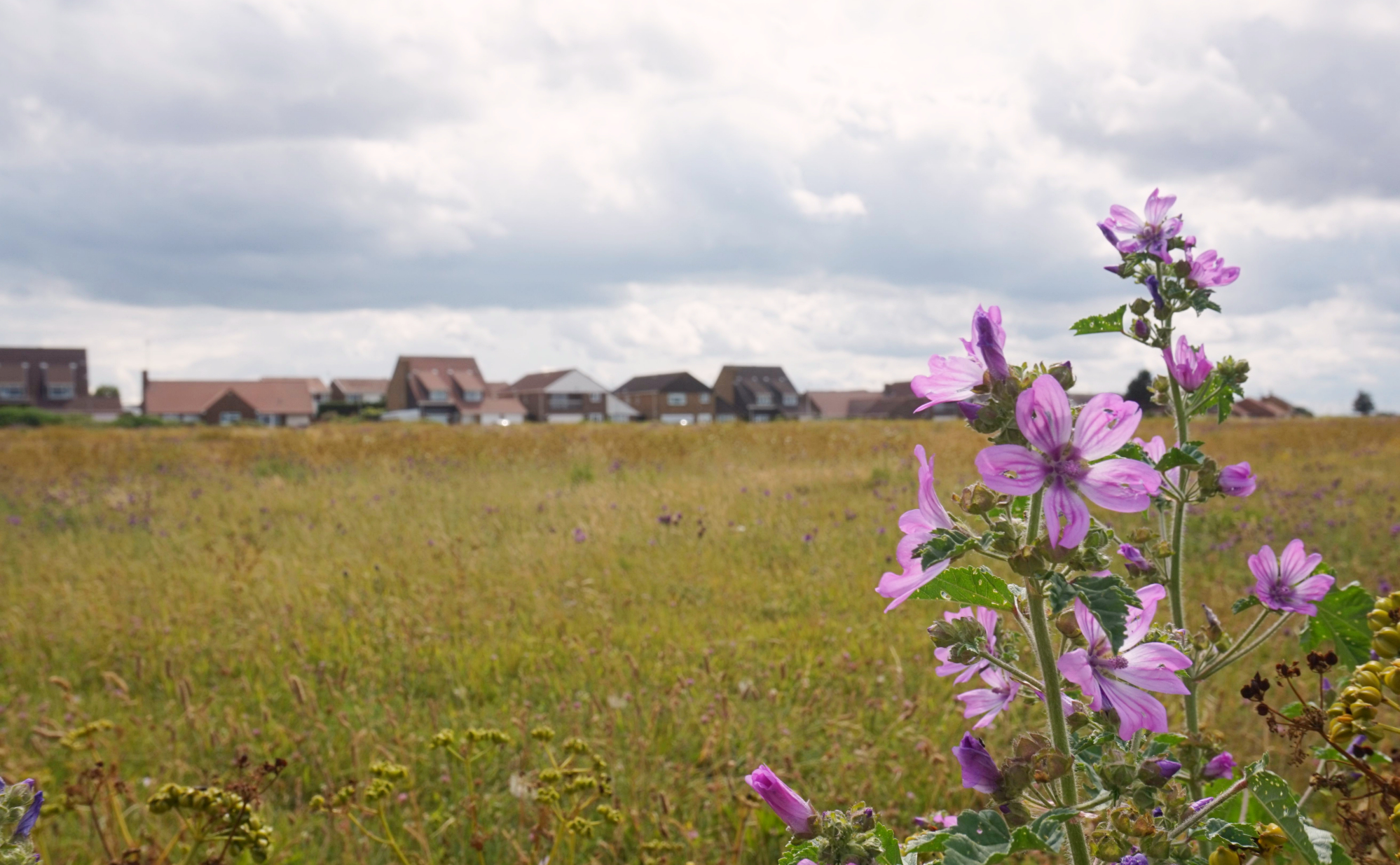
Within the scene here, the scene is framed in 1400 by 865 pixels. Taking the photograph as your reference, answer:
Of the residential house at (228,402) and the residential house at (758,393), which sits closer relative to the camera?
the residential house at (228,402)

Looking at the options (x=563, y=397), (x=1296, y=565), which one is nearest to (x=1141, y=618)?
(x=1296, y=565)

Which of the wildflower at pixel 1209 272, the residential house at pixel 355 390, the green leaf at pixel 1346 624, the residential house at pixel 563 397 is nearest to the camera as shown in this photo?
the green leaf at pixel 1346 624

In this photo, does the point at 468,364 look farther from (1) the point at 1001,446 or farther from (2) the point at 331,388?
(1) the point at 1001,446

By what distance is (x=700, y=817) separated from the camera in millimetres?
2955

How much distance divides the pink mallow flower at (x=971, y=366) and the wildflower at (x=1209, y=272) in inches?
28.0

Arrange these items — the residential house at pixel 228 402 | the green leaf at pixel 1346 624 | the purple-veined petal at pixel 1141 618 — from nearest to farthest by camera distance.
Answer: the purple-veined petal at pixel 1141 618 < the green leaf at pixel 1346 624 < the residential house at pixel 228 402

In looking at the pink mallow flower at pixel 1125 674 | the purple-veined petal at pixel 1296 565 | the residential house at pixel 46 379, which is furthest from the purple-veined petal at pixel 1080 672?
the residential house at pixel 46 379

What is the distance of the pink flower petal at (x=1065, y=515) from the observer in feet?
2.66

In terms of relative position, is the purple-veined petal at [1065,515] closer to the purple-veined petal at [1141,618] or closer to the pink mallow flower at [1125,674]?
the pink mallow flower at [1125,674]

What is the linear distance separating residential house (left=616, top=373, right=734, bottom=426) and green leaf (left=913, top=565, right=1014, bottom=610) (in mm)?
62639

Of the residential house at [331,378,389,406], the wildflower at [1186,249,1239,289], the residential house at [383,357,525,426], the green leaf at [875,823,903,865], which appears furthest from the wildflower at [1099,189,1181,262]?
the residential house at [331,378,389,406]

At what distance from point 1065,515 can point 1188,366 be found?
2.25ft

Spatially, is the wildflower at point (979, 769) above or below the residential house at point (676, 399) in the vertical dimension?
below

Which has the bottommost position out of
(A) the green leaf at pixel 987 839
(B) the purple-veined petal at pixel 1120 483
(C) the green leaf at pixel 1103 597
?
(A) the green leaf at pixel 987 839
